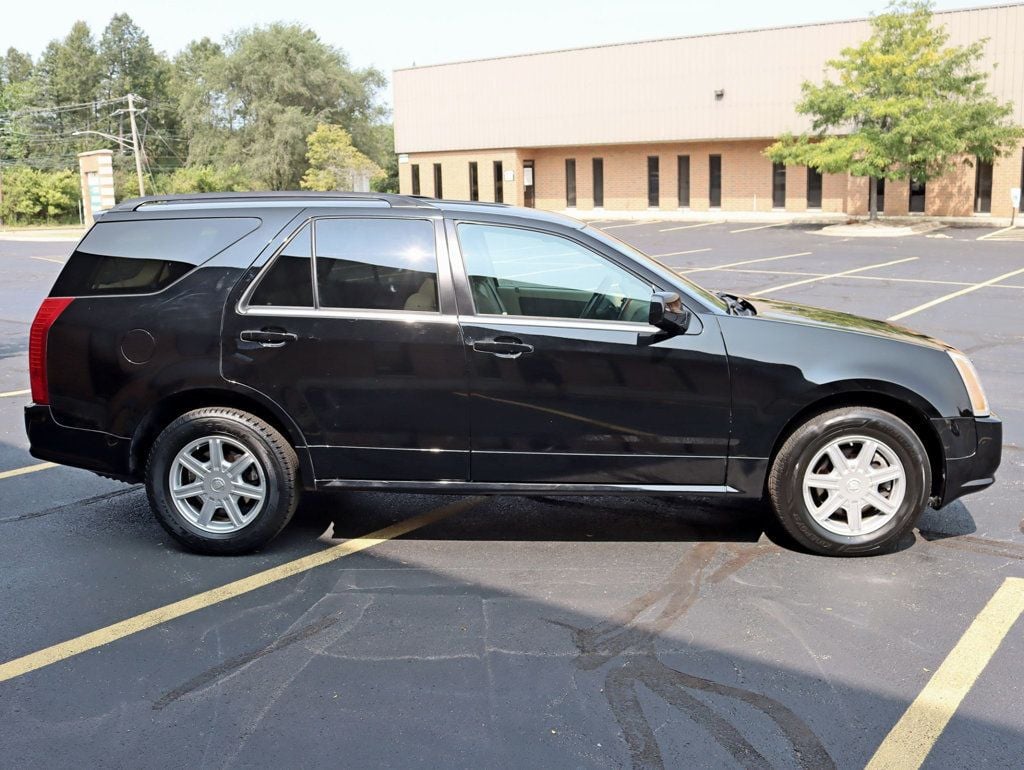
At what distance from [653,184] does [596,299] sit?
4513cm

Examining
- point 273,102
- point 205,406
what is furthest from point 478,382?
point 273,102

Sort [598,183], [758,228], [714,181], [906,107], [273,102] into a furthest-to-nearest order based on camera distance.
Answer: [273,102], [598,183], [714,181], [758,228], [906,107]

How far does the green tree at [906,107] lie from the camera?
112 ft

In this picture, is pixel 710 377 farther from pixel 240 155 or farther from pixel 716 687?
pixel 240 155

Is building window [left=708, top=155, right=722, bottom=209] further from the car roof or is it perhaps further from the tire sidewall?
the tire sidewall

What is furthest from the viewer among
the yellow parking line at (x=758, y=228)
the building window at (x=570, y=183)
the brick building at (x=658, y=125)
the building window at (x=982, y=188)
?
the building window at (x=570, y=183)

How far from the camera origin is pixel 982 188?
40.3 m

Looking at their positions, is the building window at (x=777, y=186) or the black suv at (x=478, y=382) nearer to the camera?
the black suv at (x=478, y=382)

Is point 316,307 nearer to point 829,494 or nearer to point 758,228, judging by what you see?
point 829,494

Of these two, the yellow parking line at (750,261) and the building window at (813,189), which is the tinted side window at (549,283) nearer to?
the yellow parking line at (750,261)

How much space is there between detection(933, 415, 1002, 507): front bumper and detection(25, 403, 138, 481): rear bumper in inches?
162

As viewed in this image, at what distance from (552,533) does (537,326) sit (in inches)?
48.2

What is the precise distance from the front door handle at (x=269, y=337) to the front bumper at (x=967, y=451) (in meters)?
3.22

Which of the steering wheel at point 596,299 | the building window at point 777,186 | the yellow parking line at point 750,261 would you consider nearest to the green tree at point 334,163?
the building window at point 777,186
